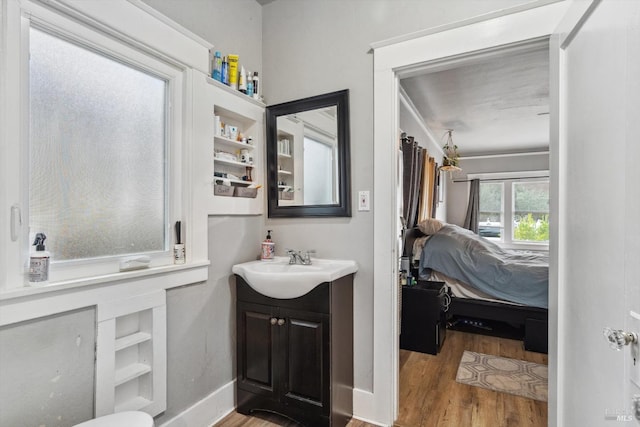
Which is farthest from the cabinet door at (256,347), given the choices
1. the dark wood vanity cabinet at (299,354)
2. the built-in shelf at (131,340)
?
the built-in shelf at (131,340)

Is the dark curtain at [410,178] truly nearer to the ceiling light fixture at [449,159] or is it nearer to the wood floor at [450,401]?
the ceiling light fixture at [449,159]

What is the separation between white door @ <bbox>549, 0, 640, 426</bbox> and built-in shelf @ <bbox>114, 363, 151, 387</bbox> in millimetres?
1711

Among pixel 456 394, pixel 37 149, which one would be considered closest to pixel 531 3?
pixel 37 149

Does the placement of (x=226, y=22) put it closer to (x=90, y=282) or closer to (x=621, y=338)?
(x=90, y=282)

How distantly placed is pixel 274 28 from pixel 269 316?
1.92m

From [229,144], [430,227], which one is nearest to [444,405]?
[430,227]

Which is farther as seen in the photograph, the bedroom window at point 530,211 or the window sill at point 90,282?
the bedroom window at point 530,211

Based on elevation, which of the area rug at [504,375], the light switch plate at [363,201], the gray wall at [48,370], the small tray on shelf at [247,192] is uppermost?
the small tray on shelf at [247,192]

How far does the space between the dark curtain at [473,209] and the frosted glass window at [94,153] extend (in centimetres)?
597

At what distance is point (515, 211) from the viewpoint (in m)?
6.16

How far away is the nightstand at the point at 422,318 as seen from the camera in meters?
2.74

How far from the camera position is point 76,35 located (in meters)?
1.25

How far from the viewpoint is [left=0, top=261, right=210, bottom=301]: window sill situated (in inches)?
41.5

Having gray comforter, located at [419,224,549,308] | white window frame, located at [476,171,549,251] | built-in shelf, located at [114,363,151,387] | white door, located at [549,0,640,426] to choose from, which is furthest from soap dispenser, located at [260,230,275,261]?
white window frame, located at [476,171,549,251]
